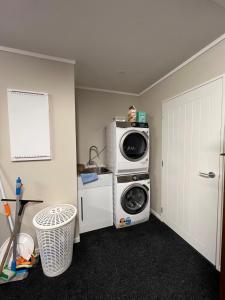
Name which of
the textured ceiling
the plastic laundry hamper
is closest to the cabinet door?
the plastic laundry hamper

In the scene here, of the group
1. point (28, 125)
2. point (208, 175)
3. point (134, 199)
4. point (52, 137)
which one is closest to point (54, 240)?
point (52, 137)

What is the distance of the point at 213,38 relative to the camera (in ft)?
4.78

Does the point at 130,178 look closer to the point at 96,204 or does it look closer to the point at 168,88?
the point at 96,204

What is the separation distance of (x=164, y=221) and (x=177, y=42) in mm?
2471

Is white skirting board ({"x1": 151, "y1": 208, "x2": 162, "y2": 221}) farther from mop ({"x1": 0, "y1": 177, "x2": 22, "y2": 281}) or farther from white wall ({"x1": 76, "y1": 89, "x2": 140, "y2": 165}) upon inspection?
mop ({"x1": 0, "y1": 177, "x2": 22, "y2": 281})

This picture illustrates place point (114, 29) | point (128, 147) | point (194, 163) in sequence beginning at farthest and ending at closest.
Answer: point (128, 147) → point (194, 163) → point (114, 29)

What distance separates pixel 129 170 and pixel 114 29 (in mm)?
1736

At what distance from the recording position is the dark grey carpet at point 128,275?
131 cm

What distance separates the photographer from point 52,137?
1.79 metres

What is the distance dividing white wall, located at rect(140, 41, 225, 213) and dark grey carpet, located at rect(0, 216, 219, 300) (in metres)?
0.85

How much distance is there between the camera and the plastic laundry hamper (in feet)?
4.66

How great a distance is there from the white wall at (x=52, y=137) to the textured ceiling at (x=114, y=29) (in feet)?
0.60

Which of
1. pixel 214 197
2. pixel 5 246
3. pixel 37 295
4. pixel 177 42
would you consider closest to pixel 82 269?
pixel 37 295

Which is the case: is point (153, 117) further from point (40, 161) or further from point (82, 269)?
point (82, 269)
